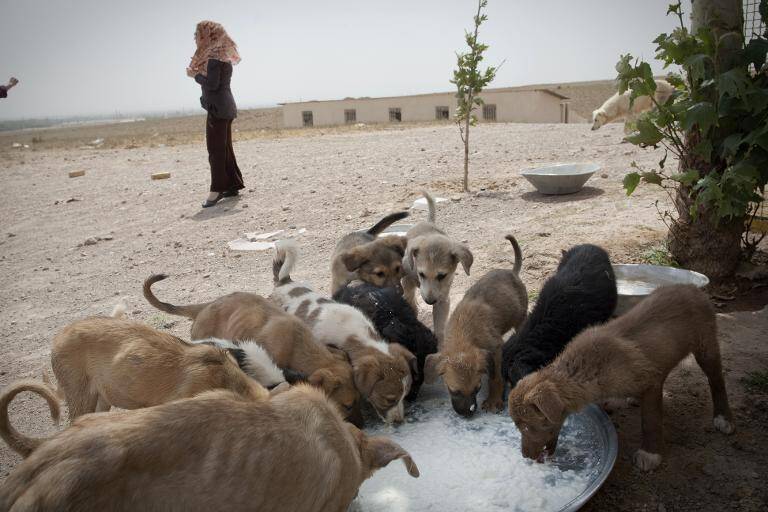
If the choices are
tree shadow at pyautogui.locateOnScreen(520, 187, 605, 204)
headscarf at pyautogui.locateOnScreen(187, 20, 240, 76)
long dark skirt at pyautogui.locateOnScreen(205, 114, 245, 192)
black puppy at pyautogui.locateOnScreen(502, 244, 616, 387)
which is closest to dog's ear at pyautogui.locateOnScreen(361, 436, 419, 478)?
black puppy at pyautogui.locateOnScreen(502, 244, 616, 387)

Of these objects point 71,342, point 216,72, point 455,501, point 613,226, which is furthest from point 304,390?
point 216,72

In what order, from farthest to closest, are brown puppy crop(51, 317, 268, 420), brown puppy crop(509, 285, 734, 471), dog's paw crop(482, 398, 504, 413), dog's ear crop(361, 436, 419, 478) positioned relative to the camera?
dog's paw crop(482, 398, 504, 413) < brown puppy crop(51, 317, 268, 420) < brown puppy crop(509, 285, 734, 471) < dog's ear crop(361, 436, 419, 478)

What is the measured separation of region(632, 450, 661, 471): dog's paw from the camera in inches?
138

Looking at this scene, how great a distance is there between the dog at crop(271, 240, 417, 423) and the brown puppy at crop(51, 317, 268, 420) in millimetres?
820

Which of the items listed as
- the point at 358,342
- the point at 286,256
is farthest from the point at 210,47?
the point at 358,342

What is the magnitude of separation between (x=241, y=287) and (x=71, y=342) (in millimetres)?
3421

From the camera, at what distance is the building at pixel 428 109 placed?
3603cm

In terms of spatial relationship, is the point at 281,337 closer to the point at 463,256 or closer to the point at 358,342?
the point at 358,342

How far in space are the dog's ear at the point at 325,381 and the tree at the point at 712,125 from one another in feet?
13.2

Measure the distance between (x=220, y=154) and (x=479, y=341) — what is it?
9.33 metres

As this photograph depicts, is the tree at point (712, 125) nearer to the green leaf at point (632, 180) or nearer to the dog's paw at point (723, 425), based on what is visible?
the green leaf at point (632, 180)

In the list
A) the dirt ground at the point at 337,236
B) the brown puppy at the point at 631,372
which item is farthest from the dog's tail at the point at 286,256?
the brown puppy at the point at 631,372

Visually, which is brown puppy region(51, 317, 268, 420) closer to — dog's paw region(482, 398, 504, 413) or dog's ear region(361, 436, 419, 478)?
dog's ear region(361, 436, 419, 478)

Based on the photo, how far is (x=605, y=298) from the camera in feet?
15.3
